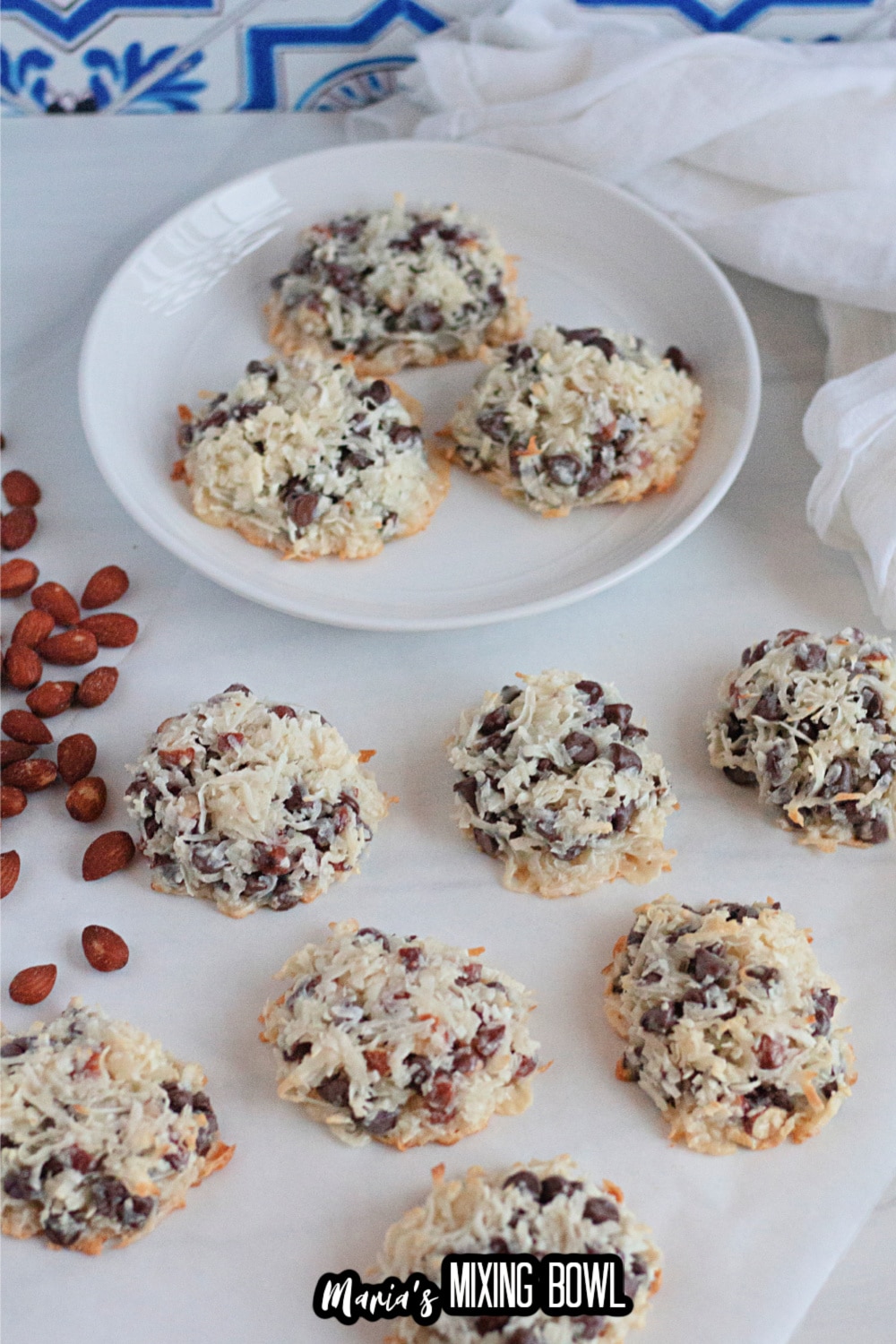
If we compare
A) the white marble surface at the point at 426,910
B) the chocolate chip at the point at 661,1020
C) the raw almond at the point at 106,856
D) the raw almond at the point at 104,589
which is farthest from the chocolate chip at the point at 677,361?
the raw almond at the point at 106,856

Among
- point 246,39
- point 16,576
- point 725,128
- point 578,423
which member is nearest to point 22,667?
point 16,576

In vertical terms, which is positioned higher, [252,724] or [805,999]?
[252,724]

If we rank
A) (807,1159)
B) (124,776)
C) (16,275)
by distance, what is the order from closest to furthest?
(807,1159) → (124,776) → (16,275)

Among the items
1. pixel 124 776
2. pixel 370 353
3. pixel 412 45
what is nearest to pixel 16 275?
pixel 370 353

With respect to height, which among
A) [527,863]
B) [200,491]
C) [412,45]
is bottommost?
[527,863]

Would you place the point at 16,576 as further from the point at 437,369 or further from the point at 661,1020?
the point at 661,1020

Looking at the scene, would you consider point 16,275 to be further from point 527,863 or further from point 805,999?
point 805,999

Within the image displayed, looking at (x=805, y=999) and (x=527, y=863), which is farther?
(x=527, y=863)

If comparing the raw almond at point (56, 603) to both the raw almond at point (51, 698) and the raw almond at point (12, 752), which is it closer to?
the raw almond at point (51, 698)
